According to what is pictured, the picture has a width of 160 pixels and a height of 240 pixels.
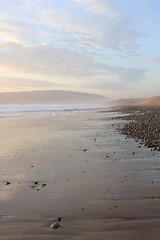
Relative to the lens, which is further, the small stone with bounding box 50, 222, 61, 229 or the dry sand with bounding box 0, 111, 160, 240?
the small stone with bounding box 50, 222, 61, 229

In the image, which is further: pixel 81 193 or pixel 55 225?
pixel 81 193

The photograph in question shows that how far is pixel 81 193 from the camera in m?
7.47

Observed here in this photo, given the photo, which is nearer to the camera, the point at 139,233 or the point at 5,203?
the point at 139,233

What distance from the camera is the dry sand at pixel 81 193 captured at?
5504 millimetres

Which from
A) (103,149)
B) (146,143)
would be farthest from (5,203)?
(146,143)

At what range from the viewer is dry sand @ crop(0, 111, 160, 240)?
18.1ft

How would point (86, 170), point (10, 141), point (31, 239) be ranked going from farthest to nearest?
1. point (10, 141)
2. point (86, 170)
3. point (31, 239)

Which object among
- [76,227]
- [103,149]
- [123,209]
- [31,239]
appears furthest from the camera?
[103,149]

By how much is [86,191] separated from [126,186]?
2.93 ft

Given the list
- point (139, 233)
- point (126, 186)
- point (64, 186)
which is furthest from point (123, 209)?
point (64, 186)

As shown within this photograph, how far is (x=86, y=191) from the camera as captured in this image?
7629mm

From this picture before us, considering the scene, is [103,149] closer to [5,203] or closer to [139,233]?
[5,203]

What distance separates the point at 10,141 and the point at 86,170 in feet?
25.2

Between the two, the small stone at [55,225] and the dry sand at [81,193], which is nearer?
the dry sand at [81,193]
